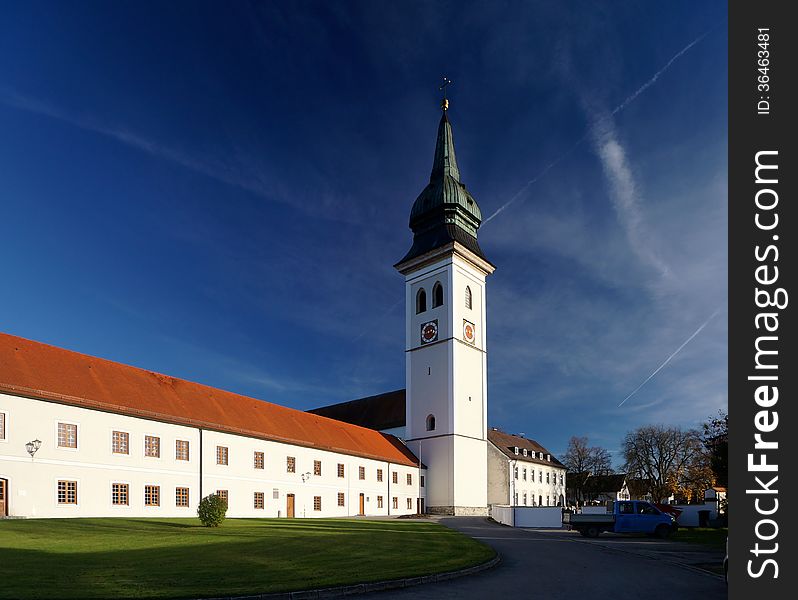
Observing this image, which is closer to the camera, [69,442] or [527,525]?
[69,442]

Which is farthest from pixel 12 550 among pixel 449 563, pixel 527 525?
pixel 527 525

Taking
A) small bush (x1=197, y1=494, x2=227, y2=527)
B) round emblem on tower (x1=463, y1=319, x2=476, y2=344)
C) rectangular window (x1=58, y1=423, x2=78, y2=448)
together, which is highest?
round emblem on tower (x1=463, y1=319, x2=476, y2=344)

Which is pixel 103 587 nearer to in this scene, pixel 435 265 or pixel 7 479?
pixel 7 479

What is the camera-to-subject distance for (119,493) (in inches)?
1155

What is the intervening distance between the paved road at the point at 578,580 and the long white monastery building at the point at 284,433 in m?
19.3

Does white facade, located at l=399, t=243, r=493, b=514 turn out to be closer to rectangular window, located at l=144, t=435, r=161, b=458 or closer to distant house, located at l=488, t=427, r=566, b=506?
distant house, located at l=488, t=427, r=566, b=506

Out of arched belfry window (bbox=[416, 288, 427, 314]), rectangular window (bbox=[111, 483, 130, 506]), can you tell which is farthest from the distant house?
rectangular window (bbox=[111, 483, 130, 506])

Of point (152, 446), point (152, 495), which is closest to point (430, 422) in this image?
point (152, 446)

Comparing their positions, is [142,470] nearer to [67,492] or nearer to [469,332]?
[67,492]

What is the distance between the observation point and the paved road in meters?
11.7

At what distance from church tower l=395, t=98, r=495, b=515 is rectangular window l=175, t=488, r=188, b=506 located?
83.5ft

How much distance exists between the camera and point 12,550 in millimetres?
15008

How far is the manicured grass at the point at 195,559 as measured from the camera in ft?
35.3
